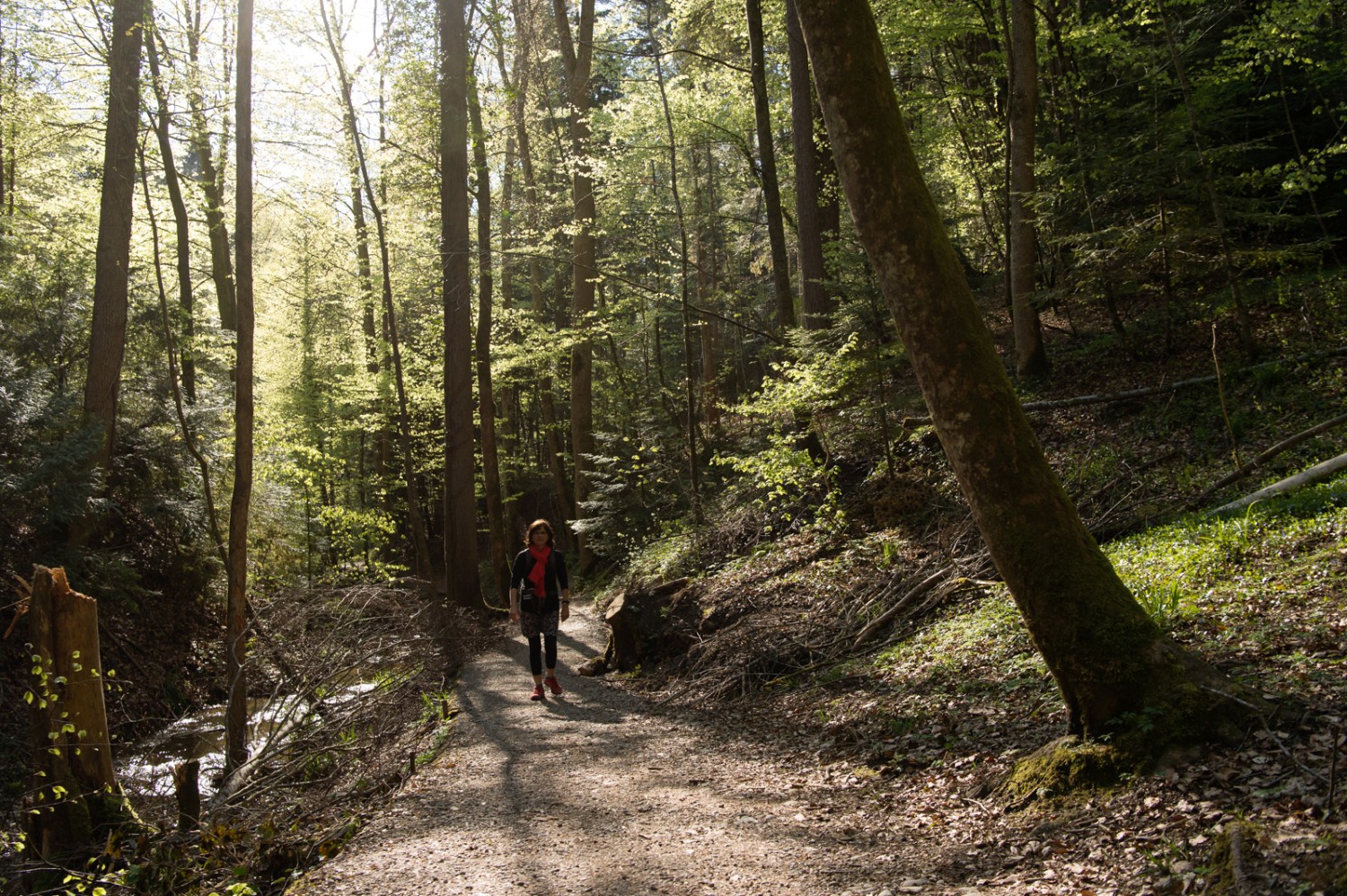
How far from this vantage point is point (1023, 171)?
1199 cm

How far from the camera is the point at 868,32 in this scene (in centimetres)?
455

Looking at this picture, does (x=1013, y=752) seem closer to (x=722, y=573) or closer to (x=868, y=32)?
(x=868, y=32)

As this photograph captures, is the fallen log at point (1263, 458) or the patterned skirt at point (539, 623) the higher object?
the fallen log at point (1263, 458)

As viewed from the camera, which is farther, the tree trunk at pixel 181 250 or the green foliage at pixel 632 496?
the green foliage at pixel 632 496

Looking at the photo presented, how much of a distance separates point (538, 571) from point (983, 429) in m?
6.08

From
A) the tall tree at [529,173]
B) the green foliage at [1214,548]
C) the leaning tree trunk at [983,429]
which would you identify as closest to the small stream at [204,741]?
the leaning tree trunk at [983,429]

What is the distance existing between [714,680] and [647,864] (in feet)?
14.0

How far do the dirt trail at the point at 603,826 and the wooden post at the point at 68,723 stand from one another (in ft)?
6.56

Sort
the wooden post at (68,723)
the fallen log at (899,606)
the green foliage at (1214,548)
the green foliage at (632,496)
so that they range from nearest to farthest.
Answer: the wooden post at (68,723)
the green foliage at (1214,548)
the fallen log at (899,606)
the green foliage at (632,496)

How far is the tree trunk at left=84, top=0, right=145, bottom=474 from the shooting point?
1151 cm

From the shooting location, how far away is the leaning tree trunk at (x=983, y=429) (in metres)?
4.20

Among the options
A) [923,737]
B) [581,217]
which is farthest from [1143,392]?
[581,217]

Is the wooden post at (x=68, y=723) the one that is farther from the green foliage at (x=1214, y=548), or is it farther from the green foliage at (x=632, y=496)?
the green foliage at (x=632, y=496)

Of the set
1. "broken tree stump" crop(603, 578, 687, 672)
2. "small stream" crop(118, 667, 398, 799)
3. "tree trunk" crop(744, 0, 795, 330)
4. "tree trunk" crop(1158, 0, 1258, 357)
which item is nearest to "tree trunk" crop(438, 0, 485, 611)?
"small stream" crop(118, 667, 398, 799)
